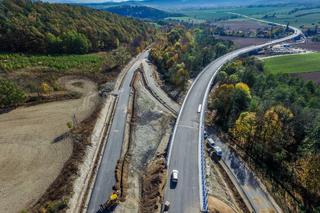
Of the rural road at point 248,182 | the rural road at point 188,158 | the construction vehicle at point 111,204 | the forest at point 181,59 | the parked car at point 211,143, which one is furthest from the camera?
the forest at point 181,59

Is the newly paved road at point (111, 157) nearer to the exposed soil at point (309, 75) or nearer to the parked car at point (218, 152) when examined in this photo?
the parked car at point (218, 152)

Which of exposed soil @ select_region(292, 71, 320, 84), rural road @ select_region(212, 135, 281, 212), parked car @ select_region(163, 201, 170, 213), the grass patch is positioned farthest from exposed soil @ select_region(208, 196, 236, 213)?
exposed soil @ select_region(292, 71, 320, 84)

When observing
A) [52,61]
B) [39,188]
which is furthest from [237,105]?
[52,61]

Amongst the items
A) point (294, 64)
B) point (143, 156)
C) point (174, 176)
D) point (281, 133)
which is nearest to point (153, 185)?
point (174, 176)

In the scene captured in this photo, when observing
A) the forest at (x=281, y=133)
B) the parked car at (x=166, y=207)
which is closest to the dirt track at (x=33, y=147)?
the parked car at (x=166, y=207)

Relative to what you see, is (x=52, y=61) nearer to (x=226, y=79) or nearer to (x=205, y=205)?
(x=226, y=79)
